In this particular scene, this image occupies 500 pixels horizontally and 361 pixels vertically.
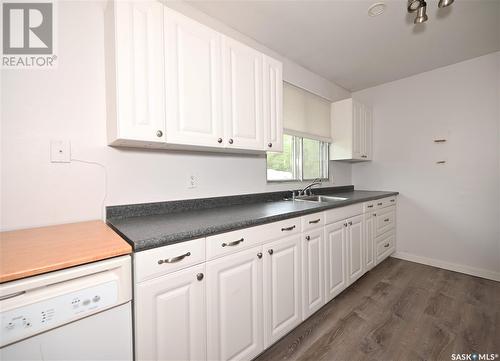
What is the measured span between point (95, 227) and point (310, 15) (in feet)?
6.97

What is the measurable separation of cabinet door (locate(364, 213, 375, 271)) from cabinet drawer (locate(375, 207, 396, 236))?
140 mm

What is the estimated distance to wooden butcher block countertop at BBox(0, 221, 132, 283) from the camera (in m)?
0.70

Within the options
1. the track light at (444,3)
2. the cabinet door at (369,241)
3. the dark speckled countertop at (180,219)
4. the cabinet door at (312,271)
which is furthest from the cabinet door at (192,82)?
the cabinet door at (369,241)

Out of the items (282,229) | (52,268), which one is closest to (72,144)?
(52,268)

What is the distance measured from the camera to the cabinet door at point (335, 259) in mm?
1878

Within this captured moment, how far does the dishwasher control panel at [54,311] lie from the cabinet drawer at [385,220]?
2.69m

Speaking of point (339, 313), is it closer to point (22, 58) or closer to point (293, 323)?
point (293, 323)

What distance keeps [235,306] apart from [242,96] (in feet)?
4.41

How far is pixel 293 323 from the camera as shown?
5.16 feet

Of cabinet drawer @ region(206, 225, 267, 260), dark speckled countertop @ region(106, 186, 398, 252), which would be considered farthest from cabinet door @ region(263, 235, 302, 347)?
dark speckled countertop @ region(106, 186, 398, 252)

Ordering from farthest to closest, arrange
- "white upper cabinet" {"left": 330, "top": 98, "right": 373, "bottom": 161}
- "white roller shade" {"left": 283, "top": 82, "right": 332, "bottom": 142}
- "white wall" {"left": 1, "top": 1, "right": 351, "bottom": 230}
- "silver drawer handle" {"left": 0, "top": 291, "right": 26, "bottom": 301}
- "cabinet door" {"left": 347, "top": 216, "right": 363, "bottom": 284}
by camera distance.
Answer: "white upper cabinet" {"left": 330, "top": 98, "right": 373, "bottom": 161}, "white roller shade" {"left": 283, "top": 82, "right": 332, "bottom": 142}, "cabinet door" {"left": 347, "top": 216, "right": 363, "bottom": 284}, "white wall" {"left": 1, "top": 1, "right": 351, "bottom": 230}, "silver drawer handle" {"left": 0, "top": 291, "right": 26, "bottom": 301}

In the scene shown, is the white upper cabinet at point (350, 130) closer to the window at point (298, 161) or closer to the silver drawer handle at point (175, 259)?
the window at point (298, 161)

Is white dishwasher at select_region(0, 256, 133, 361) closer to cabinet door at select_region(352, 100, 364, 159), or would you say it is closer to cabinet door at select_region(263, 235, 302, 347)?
cabinet door at select_region(263, 235, 302, 347)

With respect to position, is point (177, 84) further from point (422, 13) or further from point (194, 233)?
point (422, 13)
